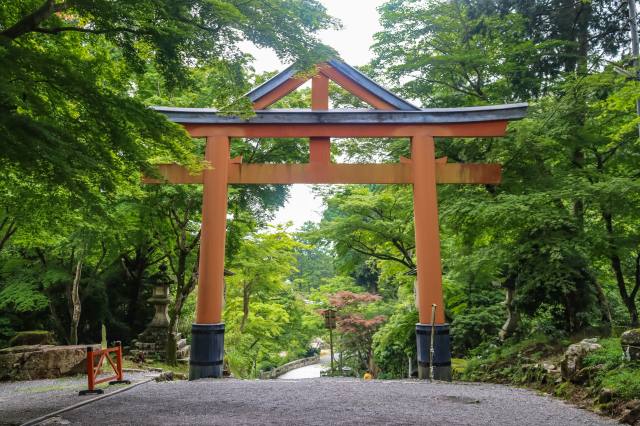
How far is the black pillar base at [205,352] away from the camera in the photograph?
360 inches

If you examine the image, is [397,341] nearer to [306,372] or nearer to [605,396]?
[605,396]

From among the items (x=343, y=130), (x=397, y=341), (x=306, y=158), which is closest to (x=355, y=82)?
(x=343, y=130)

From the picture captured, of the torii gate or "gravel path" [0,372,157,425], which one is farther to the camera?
the torii gate

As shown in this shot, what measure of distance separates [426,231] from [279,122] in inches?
156

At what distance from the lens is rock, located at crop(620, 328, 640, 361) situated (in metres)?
6.16

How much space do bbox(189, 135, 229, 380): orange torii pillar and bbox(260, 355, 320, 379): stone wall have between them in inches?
755

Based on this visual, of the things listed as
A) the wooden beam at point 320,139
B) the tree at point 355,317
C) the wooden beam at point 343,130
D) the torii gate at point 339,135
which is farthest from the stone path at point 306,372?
the wooden beam at point 343,130

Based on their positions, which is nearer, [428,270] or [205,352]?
[205,352]

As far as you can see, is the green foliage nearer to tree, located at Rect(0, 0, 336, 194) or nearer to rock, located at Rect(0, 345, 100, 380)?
rock, located at Rect(0, 345, 100, 380)

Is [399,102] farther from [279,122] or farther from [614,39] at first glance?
[614,39]

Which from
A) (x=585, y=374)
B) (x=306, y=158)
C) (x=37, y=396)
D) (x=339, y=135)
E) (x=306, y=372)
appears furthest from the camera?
(x=306, y=372)

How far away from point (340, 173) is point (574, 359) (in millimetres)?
5545

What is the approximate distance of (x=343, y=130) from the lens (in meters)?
9.99

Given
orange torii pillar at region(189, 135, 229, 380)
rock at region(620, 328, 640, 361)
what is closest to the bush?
orange torii pillar at region(189, 135, 229, 380)
